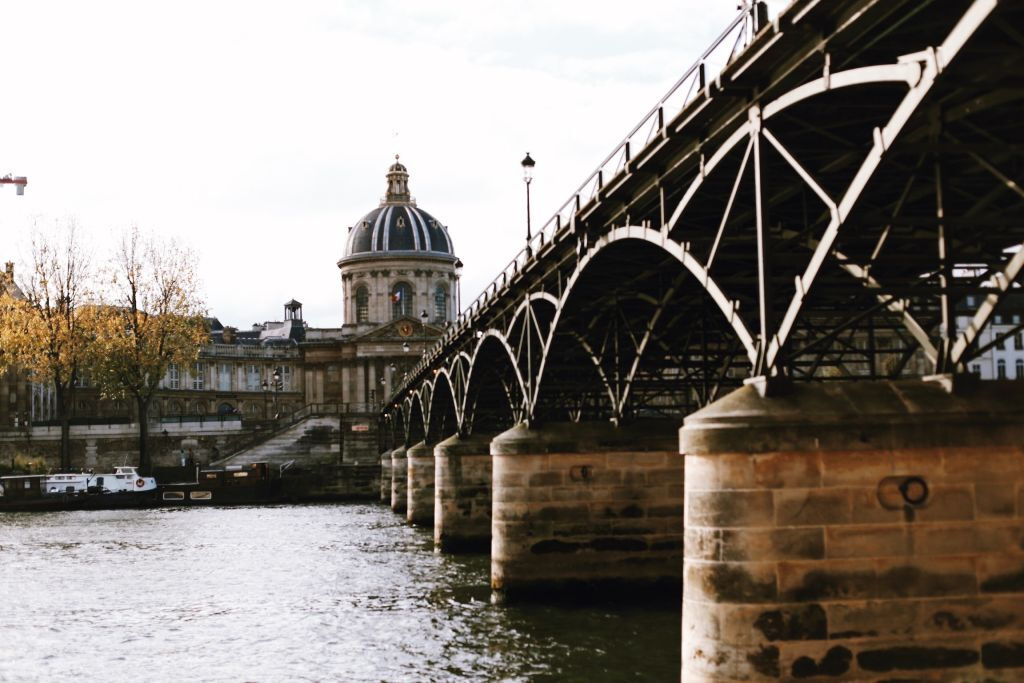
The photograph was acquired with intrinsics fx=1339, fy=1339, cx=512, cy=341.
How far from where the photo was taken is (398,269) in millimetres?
153125

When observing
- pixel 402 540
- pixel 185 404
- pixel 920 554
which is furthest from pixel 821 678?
pixel 185 404

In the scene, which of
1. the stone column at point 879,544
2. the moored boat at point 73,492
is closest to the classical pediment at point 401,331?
the moored boat at point 73,492

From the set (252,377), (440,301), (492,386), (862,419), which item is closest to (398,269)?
(440,301)

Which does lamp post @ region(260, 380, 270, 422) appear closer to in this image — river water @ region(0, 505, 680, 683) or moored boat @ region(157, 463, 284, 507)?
moored boat @ region(157, 463, 284, 507)

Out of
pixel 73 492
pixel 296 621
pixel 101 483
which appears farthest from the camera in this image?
pixel 101 483

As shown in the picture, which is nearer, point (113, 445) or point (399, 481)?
point (399, 481)

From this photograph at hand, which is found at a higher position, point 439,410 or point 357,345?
point 357,345

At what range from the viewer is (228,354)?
488 feet

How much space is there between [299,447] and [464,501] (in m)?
56.7

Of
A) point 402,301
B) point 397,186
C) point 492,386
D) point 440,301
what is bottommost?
point 492,386

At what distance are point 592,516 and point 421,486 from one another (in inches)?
1205

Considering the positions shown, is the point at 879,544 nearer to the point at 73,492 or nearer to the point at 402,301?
the point at 73,492

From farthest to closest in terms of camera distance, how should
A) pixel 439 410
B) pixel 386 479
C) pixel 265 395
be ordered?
pixel 265 395
pixel 386 479
pixel 439 410

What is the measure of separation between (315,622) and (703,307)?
10484mm
